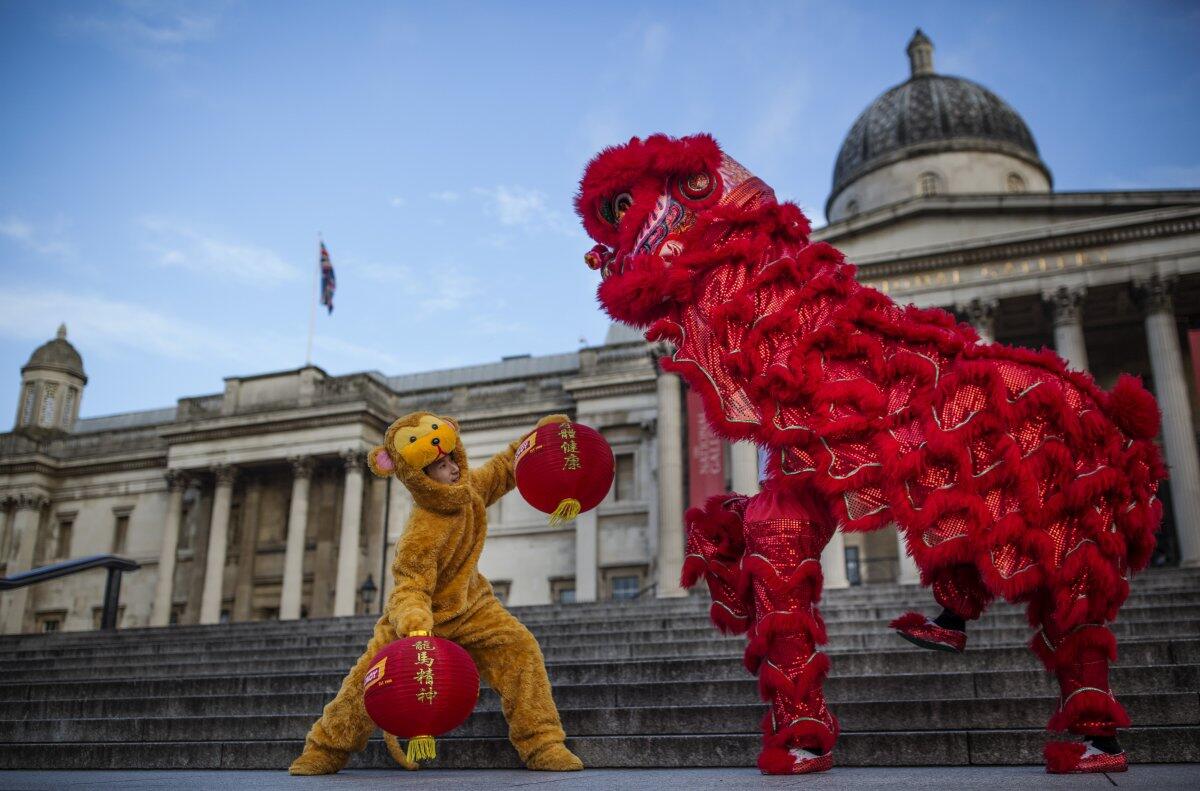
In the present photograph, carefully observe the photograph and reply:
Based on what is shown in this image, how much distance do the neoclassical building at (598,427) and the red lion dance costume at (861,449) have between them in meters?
16.3

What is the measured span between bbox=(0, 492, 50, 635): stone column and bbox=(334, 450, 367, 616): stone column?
39.5 ft

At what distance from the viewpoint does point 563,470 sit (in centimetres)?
505

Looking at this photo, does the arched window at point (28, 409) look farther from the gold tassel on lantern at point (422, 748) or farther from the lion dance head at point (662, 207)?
the gold tassel on lantern at point (422, 748)

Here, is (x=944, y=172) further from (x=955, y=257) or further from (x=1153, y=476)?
(x=1153, y=476)

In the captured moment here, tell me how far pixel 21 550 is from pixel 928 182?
31.7 metres

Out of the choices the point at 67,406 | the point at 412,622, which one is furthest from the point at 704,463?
the point at 67,406

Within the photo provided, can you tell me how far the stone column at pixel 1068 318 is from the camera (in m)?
20.2

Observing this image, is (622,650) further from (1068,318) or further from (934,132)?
(934,132)

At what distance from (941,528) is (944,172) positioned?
85.6ft

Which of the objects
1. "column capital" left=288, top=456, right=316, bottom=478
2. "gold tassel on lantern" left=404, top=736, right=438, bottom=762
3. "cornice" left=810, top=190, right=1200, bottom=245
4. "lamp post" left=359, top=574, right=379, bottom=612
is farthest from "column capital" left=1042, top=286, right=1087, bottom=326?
"column capital" left=288, top=456, right=316, bottom=478

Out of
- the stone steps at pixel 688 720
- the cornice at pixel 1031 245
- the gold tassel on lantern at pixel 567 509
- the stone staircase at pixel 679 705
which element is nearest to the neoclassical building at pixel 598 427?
the cornice at pixel 1031 245

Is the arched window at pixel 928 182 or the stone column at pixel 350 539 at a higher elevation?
the arched window at pixel 928 182

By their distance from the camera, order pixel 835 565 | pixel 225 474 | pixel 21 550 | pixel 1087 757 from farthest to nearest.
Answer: pixel 21 550 → pixel 225 474 → pixel 835 565 → pixel 1087 757

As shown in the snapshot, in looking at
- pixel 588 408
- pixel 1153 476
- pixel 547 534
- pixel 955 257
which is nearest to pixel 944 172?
pixel 955 257
